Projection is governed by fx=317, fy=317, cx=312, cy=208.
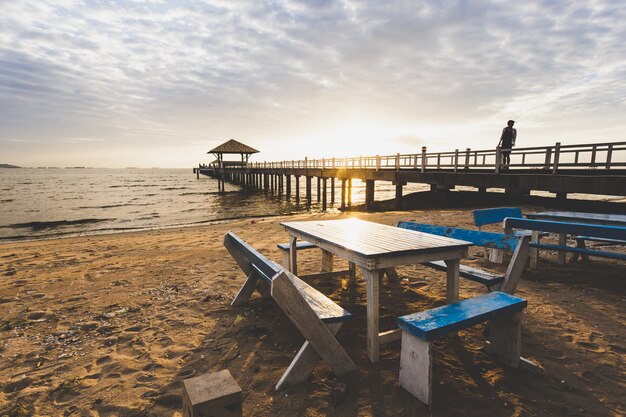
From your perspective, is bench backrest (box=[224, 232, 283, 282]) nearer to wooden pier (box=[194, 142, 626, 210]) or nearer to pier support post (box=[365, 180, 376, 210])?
wooden pier (box=[194, 142, 626, 210])

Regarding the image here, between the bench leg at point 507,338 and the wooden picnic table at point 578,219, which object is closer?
the bench leg at point 507,338

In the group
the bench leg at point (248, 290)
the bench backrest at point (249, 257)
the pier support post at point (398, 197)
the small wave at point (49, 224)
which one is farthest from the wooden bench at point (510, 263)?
the small wave at point (49, 224)

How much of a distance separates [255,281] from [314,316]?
1853mm

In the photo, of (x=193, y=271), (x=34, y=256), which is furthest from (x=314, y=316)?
(x=34, y=256)

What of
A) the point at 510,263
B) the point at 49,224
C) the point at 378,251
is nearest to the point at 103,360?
the point at 378,251

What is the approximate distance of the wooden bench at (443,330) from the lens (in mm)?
2111

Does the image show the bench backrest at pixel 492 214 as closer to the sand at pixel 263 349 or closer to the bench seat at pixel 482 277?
the sand at pixel 263 349

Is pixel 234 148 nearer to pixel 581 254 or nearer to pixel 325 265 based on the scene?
pixel 325 265

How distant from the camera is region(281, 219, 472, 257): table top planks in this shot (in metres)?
2.56

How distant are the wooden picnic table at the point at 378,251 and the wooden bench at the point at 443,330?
37cm

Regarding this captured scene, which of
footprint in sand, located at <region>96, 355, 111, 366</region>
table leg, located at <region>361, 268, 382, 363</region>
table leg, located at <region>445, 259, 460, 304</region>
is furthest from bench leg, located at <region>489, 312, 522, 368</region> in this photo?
footprint in sand, located at <region>96, 355, 111, 366</region>

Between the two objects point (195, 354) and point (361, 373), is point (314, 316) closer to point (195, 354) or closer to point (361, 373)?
point (361, 373)

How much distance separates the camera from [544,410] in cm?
213

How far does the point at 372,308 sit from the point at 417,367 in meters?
0.52
